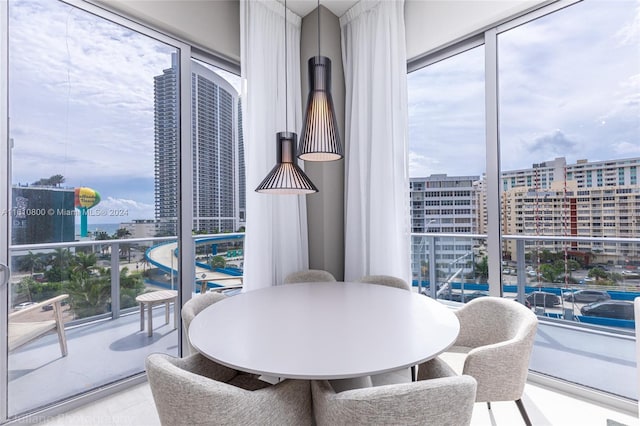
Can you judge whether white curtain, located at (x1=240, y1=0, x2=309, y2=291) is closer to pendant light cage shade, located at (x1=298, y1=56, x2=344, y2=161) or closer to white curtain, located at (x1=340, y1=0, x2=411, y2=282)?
white curtain, located at (x1=340, y1=0, x2=411, y2=282)

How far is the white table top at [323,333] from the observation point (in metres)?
0.98

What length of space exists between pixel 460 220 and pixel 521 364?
7.24 feet

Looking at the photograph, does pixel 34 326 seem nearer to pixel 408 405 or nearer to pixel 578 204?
pixel 408 405

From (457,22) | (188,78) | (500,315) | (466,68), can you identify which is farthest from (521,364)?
(188,78)

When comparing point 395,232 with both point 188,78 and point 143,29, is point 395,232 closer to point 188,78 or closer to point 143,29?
point 188,78

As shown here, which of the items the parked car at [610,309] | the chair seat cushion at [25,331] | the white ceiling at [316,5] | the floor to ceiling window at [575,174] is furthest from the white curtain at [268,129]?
the parked car at [610,309]

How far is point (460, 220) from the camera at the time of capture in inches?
134

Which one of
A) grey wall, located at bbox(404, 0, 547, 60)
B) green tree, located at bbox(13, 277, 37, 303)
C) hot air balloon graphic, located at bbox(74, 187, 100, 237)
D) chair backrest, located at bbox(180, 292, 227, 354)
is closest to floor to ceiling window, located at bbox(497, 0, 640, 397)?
grey wall, located at bbox(404, 0, 547, 60)

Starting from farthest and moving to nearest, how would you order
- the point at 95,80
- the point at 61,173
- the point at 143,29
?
1. the point at 143,29
2. the point at 95,80
3. the point at 61,173

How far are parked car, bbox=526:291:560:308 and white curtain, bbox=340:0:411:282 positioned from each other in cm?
135

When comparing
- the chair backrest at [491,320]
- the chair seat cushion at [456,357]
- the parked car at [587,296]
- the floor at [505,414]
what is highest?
the chair backrest at [491,320]

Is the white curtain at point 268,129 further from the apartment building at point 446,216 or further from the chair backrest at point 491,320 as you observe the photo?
the chair backrest at point 491,320

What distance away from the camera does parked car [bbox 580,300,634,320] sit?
8.41ft

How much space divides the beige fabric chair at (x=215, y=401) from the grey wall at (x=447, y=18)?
271cm
